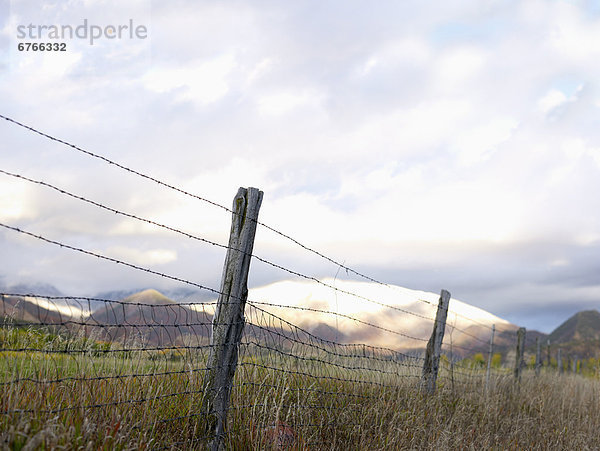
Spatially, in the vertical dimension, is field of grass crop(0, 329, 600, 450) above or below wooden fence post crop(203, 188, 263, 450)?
below

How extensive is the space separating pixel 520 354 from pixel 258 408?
1025 centimetres

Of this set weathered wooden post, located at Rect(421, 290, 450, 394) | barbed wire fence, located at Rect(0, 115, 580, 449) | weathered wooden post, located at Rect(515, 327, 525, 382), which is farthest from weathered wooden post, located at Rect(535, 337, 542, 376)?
barbed wire fence, located at Rect(0, 115, 580, 449)

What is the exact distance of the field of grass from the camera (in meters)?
3.37

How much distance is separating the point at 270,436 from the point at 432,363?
463 cm

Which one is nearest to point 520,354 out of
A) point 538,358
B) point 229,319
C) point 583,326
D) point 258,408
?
point 538,358

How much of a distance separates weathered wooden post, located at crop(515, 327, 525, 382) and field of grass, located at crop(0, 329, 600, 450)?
2.92 metres

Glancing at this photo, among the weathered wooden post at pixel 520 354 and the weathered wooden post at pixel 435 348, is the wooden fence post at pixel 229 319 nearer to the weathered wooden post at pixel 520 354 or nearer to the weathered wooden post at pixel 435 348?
the weathered wooden post at pixel 435 348

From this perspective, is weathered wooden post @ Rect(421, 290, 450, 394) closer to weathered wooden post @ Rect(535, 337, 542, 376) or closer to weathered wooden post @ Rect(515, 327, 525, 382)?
weathered wooden post @ Rect(515, 327, 525, 382)

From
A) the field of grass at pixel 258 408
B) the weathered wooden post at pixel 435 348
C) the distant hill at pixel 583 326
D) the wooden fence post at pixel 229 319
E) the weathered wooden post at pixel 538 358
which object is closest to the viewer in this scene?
the field of grass at pixel 258 408

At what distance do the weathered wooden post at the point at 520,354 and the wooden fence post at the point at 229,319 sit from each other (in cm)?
942

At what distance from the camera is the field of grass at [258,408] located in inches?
133

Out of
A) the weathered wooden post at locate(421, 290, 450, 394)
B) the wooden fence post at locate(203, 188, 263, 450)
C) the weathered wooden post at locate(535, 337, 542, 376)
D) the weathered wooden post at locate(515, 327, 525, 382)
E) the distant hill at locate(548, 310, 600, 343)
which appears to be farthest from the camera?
the distant hill at locate(548, 310, 600, 343)

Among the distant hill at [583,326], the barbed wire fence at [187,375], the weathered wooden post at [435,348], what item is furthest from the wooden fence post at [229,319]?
the distant hill at [583,326]

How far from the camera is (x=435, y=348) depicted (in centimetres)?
836
